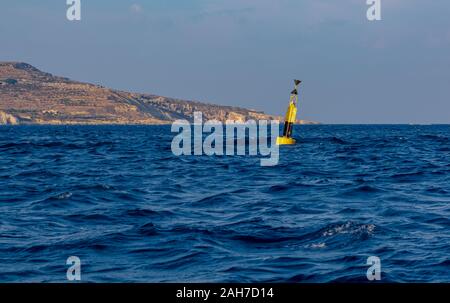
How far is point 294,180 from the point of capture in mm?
33094

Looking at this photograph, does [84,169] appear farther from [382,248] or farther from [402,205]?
[382,248]

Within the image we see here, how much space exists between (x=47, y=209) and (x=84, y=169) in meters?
18.1

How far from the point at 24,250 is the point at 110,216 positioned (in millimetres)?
5380

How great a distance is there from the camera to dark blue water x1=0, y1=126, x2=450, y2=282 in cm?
1419

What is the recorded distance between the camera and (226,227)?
62.8 ft

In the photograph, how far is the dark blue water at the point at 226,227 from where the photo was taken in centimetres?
1419
